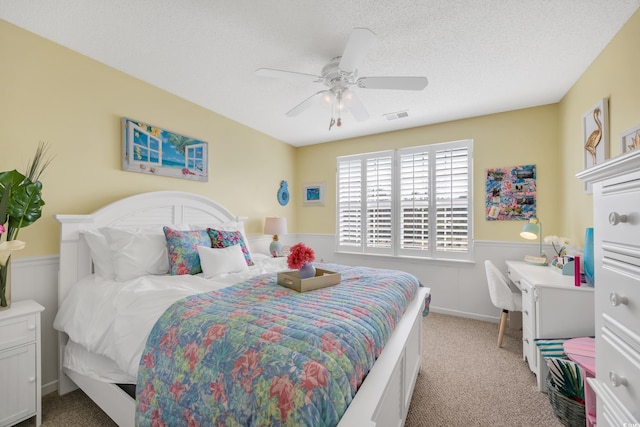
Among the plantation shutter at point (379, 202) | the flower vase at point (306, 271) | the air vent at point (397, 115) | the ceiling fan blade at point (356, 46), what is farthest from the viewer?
the plantation shutter at point (379, 202)

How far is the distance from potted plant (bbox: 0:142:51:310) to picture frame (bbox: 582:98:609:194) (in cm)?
410

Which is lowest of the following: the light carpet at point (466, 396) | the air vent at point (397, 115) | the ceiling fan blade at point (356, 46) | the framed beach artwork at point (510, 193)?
the light carpet at point (466, 396)

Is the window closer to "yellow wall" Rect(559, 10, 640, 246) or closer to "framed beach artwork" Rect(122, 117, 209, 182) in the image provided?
"yellow wall" Rect(559, 10, 640, 246)

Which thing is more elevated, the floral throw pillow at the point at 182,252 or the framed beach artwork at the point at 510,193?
the framed beach artwork at the point at 510,193

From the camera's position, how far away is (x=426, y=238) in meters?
3.83

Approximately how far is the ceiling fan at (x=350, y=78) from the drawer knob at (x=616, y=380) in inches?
68.9

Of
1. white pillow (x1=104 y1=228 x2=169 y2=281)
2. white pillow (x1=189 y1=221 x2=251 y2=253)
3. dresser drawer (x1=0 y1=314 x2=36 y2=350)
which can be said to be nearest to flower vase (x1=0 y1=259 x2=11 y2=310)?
dresser drawer (x1=0 y1=314 x2=36 y2=350)

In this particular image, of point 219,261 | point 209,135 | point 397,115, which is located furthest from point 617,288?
point 209,135

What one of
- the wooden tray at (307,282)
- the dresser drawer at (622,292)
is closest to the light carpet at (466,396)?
the wooden tray at (307,282)

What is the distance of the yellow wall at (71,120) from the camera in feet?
6.34

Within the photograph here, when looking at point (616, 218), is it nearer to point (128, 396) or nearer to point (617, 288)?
point (617, 288)

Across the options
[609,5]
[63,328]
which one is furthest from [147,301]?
[609,5]

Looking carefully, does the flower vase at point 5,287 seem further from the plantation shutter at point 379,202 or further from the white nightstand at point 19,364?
the plantation shutter at point 379,202

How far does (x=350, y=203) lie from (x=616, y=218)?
3.68 m
